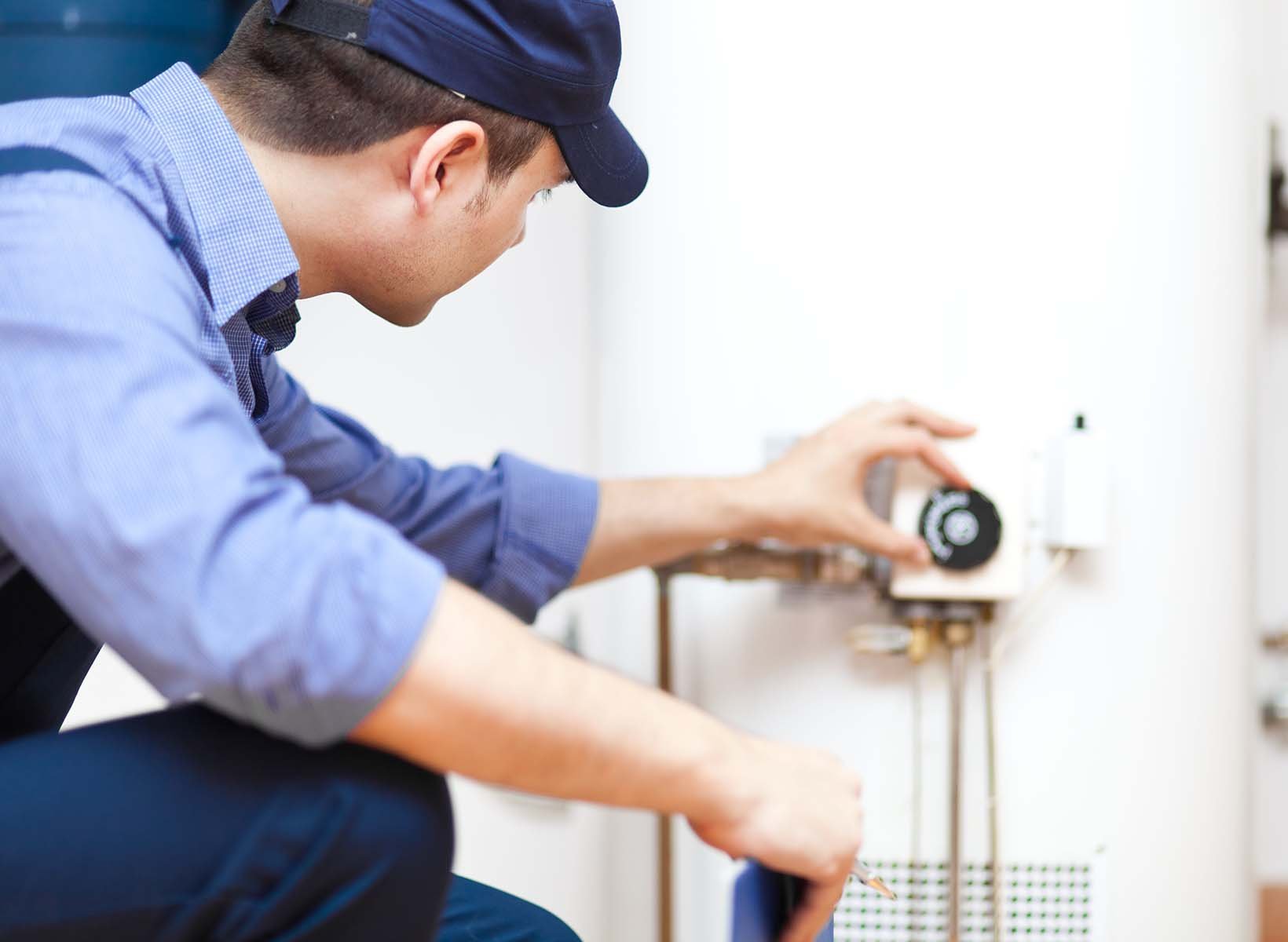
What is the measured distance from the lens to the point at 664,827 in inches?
48.9

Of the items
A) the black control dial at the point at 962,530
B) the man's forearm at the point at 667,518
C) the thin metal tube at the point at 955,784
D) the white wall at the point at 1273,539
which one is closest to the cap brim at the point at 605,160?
the man's forearm at the point at 667,518

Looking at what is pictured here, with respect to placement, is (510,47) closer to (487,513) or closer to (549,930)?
(487,513)

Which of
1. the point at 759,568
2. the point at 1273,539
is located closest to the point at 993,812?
the point at 759,568

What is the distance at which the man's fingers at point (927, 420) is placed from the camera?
1.10 m

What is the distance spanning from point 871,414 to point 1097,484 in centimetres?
19

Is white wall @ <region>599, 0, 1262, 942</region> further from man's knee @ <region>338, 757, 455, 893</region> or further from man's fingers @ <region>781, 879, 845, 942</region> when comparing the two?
man's knee @ <region>338, 757, 455, 893</region>

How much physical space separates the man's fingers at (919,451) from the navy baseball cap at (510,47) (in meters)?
0.33

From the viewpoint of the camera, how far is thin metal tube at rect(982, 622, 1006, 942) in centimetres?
112

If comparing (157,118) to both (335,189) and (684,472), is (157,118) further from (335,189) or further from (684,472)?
(684,472)

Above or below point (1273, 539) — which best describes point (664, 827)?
below

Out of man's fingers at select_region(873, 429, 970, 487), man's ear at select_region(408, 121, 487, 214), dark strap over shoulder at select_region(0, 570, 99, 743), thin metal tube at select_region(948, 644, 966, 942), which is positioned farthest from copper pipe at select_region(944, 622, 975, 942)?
dark strap over shoulder at select_region(0, 570, 99, 743)

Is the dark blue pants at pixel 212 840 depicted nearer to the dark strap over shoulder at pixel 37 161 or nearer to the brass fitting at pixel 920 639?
the dark strap over shoulder at pixel 37 161

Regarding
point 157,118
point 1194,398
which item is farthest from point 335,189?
point 1194,398

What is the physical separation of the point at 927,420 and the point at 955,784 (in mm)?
307
